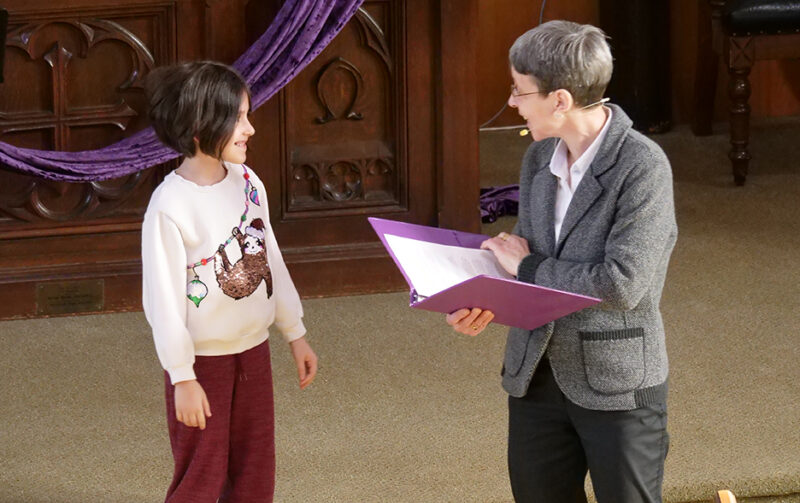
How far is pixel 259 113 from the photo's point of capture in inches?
175

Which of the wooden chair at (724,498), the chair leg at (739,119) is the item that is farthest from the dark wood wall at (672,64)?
the wooden chair at (724,498)

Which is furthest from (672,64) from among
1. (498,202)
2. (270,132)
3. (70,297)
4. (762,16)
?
(70,297)

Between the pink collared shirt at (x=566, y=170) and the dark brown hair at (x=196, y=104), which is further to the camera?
the dark brown hair at (x=196, y=104)

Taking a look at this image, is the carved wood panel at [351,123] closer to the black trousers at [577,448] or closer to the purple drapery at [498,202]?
the purple drapery at [498,202]

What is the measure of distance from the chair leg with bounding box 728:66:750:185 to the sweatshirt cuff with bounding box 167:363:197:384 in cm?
370

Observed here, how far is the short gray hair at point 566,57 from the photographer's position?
2203 millimetres

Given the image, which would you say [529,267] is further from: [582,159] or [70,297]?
[70,297]

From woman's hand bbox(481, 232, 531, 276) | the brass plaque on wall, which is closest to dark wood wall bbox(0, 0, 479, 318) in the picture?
the brass plaque on wall

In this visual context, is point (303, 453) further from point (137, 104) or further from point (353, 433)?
point (137, 104)

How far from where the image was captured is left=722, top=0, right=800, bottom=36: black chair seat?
5.38m

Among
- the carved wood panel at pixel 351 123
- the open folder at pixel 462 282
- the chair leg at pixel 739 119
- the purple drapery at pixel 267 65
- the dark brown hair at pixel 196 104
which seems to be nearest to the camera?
the open folder at pixel 462 282

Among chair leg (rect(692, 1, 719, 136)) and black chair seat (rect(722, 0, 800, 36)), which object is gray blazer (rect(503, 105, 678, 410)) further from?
chair leg (rect(692, 1, 719, 136))

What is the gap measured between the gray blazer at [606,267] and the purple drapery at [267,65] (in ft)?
6.08

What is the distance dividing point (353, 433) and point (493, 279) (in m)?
1.48
